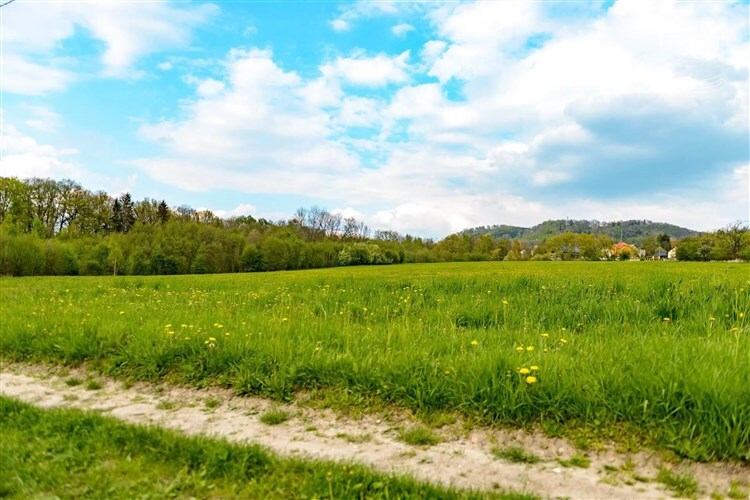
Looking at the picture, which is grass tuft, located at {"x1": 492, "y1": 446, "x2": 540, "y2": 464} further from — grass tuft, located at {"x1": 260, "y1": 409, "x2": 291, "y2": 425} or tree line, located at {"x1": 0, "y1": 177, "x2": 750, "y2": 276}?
tree line, located at {"x1": 0, "y1": 177, "x2": 750, "y2": 276}

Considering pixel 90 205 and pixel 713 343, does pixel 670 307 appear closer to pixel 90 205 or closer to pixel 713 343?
pixel 713 343

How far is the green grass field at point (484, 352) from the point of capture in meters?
3.69

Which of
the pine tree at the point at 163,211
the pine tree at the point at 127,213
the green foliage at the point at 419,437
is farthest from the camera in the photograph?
the pine tree at the point at 163,211

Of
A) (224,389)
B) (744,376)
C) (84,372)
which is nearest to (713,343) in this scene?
(744,376)

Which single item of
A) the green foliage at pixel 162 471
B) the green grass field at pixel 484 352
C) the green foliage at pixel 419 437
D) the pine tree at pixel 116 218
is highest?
the pine tree at pixel 116 218

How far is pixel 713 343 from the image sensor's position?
4723 mm

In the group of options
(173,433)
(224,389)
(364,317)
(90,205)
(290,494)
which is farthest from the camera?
(90,205)

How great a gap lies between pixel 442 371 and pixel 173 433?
8.57ft

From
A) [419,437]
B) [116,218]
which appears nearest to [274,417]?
[419,437]

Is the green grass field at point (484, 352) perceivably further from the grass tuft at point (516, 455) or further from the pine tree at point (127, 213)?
the pine tree at point (127, 213)

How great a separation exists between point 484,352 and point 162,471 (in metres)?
3.30

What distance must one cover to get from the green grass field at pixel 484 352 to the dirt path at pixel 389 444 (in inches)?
8.0

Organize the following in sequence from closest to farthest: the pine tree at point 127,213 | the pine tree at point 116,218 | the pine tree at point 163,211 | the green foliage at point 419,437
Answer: the green foliage at point 419,437 → the pine tree at point 116,218 → the pine tree at point 127,213 → the pine tree at point 163,211

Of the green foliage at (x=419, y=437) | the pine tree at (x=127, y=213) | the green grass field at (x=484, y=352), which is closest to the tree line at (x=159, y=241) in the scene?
the pine tree at (x=127, y=213)
